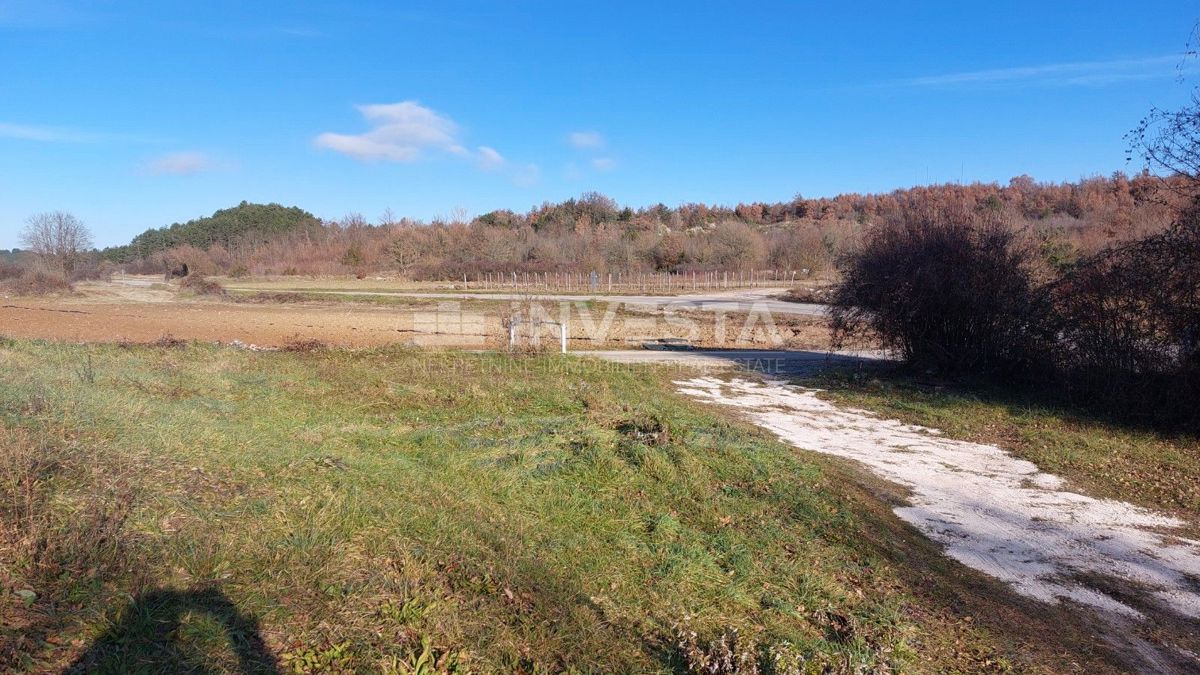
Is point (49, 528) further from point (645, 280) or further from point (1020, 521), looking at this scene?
point (645, 280)

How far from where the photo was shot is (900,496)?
719cm

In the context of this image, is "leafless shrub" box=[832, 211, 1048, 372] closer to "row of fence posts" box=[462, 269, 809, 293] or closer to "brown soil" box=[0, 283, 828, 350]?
"brown soil" box=[0, 283, 828, 350]

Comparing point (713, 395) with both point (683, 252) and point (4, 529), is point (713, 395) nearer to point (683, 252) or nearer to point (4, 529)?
point (4, 529)

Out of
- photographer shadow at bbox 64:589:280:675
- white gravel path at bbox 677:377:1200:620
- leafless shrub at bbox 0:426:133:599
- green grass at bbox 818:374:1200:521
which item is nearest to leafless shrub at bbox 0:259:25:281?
leafless shrub at bbox 0:426:133:599

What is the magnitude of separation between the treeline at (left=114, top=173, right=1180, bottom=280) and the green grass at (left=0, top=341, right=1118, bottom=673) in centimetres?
4007

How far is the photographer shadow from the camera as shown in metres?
2.82

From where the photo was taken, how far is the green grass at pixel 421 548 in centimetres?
319

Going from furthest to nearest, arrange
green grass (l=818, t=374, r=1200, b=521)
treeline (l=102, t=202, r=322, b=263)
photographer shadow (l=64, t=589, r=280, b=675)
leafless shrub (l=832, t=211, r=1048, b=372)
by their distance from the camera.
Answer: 1. treeline (l=102, t=202, r=322, b=263)
2. leafless shrub (l=832, t=211, r=1048, b=372)
3. green grass (l=818, t=374, r=1200, b=521)
4. photographer shadow (l=64, t=589, r=280, b=675)

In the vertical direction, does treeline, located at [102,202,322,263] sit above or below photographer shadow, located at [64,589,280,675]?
above

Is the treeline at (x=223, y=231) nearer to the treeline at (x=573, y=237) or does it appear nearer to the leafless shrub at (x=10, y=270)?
the treeline at (x=573, y=237)

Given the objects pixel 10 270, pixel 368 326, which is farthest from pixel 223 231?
pixel 368 326

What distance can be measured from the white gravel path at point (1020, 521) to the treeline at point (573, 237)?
118ft

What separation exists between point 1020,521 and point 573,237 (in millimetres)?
85416

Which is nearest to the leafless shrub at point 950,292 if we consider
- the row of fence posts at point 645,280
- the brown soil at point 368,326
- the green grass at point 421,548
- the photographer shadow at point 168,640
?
the brown soil at point 368,326
